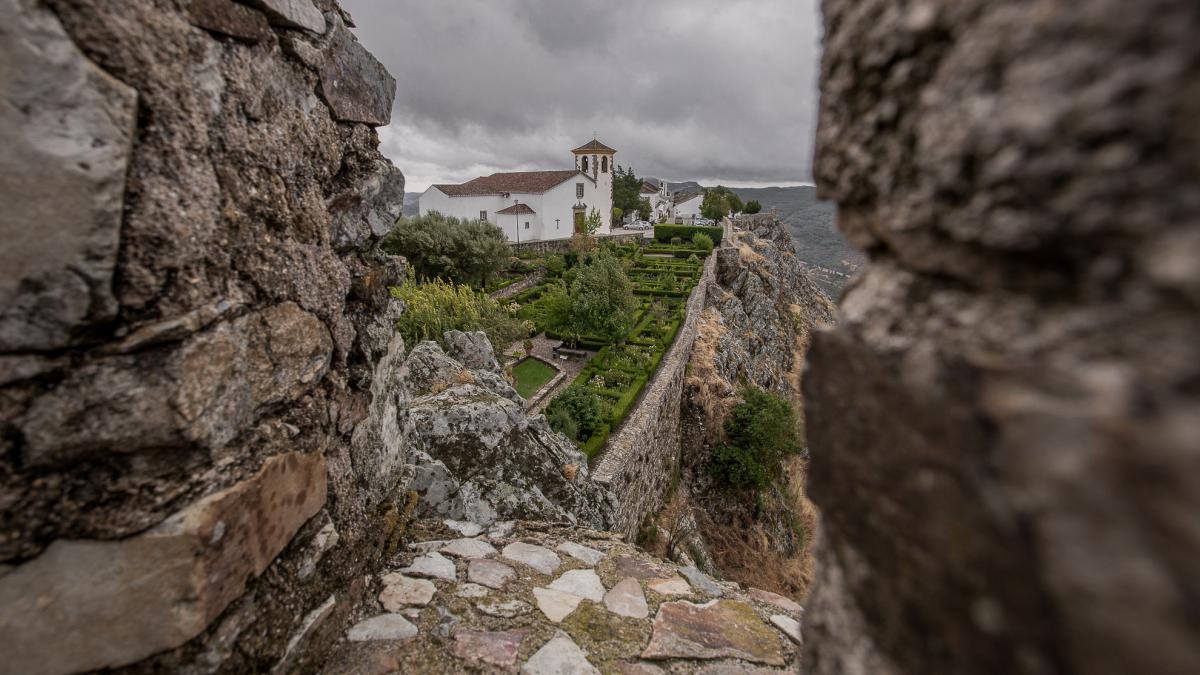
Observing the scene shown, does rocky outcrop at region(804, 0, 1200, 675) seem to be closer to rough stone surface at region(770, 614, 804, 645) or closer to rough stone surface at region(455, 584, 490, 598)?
rough stone surface at region(770, 614, 804, 645)

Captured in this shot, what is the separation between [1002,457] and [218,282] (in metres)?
2.45

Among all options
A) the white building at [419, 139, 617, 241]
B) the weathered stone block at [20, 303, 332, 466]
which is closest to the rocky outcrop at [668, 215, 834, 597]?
the weathered stone block at [20, 303, 332, 466]

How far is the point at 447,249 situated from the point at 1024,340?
2693 centimetres

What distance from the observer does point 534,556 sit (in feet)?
13.3

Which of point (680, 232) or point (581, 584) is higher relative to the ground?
point (680, 232)

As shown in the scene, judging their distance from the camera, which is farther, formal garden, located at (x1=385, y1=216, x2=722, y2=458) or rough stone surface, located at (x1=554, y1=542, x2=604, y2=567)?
formal garden, located at (x1=385, y1=216, x2=722, y2=458)

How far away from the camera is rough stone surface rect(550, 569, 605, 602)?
3.59 meters

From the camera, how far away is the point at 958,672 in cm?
104

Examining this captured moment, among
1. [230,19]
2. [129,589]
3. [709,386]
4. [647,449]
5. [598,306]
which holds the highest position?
[230,19]

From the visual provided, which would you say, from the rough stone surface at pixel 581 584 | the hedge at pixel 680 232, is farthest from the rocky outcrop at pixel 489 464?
the hedge at pixel 680 232

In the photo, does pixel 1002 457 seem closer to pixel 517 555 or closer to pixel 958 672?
pixel 958 672

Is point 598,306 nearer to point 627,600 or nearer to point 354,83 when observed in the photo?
point 627,600

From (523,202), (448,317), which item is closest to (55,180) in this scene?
(448,317)

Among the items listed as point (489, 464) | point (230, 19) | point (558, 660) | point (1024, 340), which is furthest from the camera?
point (489, 464)
